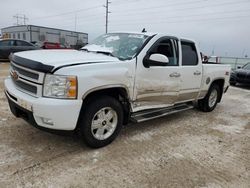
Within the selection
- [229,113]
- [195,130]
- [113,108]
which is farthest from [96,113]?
[229,113]

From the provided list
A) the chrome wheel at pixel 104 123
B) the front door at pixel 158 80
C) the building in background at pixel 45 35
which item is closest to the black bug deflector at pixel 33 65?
the chrome wheel at pixel 104 123

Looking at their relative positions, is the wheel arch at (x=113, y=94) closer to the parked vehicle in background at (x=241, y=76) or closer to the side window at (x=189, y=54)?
the side window at (x=189, y=54)

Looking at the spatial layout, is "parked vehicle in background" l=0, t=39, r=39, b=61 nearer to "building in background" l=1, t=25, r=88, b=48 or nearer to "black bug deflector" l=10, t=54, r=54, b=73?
"building in background" l=1, t=25, r=88, b=48

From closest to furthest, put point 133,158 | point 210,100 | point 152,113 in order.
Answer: point 133,158, point 152,113, point 210,100

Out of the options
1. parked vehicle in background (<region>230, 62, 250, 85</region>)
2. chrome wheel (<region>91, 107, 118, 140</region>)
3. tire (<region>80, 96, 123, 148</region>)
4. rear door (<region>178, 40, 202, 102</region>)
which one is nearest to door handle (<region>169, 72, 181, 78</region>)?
rear door (<region>178, 40, 202, 102</region>)

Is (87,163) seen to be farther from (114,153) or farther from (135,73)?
(135,73)

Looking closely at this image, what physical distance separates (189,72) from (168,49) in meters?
0.76

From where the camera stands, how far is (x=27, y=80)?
3311mm

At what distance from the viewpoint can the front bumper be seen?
3.01 meters

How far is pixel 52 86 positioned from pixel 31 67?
43cm

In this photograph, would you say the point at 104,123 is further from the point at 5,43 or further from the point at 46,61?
the point at 5,43

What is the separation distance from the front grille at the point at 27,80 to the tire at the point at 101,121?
0.72m

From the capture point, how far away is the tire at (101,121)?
133 inches

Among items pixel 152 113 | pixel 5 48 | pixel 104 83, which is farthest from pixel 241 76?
pixel 5 48
